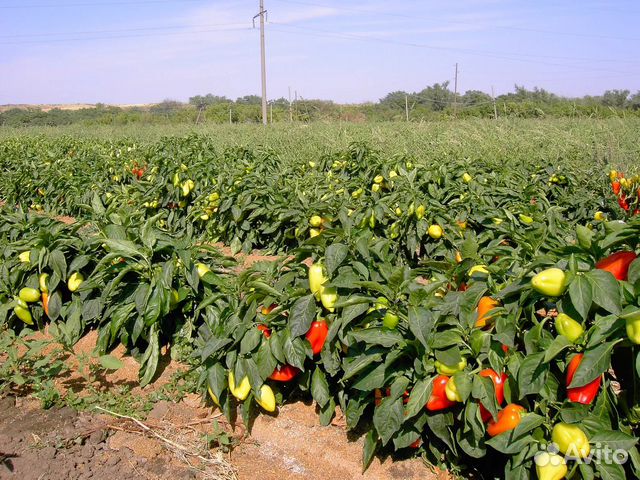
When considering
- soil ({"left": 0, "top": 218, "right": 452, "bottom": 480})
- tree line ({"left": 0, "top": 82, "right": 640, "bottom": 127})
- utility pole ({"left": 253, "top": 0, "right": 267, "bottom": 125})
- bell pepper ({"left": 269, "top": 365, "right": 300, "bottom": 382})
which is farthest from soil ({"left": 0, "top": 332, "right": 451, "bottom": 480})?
utility pole ({"left": 253, "top": 0, "right": 267, "bottom": 125})

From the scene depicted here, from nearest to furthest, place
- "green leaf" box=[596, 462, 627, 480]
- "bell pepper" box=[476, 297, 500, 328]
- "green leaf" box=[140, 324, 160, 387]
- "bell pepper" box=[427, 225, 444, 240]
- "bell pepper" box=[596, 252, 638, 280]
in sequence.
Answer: "green leaf" box=[596, 462, 627, 480] < "bell pepper" box=[596, 252, 638, 280] < "bell pepper" box=[476, 297, 500, 328] < "green leaf" box=[140, 324, 160, 387] < "bell pepper" box=[427, 225, 444, 240]

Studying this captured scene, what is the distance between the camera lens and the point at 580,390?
1.44 meters

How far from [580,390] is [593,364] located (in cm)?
12

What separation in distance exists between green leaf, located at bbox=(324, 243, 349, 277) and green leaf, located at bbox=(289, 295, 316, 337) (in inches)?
5.6

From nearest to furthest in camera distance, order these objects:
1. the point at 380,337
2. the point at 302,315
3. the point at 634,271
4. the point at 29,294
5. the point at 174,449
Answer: the point at 634,271 < the point at 380,337 < the point at 302,315 < the point at 174,449 < the point at 29,294

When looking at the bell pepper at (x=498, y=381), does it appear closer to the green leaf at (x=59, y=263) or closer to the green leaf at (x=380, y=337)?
the green leaf at (x=380, y=337)

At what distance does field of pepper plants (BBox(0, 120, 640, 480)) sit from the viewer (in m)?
1.45

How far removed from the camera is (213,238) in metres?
4.91

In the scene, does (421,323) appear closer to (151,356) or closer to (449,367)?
(449,367)

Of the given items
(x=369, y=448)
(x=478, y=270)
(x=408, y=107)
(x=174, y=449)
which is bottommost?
(x=174, y=449)

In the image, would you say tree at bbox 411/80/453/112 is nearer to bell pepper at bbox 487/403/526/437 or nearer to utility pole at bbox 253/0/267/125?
utility pole at bbox 253/0/267/125

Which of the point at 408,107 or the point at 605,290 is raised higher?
the point at 408,107

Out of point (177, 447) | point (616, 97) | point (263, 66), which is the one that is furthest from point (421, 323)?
point (616, 97)

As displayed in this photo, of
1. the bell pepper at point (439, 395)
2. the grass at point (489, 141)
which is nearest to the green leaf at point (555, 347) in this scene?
the bell pepper at point (439, 395)
